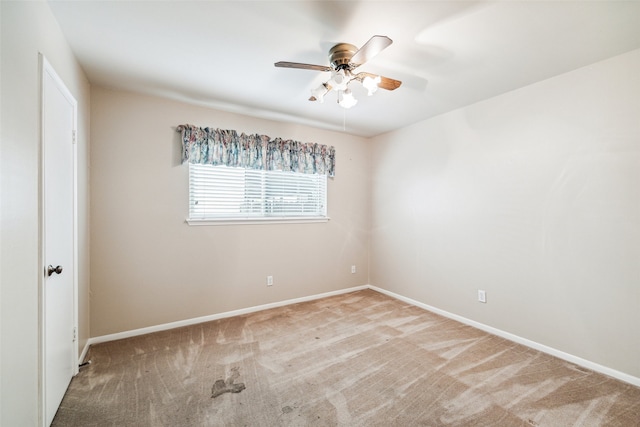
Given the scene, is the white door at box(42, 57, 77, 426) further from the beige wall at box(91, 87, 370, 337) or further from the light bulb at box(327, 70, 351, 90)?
the light bulb at box(327, 70, 351, 90)

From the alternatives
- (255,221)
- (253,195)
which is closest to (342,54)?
(253,195)

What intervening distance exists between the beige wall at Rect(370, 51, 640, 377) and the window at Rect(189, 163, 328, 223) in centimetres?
144

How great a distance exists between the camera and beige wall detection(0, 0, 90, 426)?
1.10 m

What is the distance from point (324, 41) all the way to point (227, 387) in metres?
2.61

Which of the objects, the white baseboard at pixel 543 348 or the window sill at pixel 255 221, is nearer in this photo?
the white baseboard at pixel 543 348

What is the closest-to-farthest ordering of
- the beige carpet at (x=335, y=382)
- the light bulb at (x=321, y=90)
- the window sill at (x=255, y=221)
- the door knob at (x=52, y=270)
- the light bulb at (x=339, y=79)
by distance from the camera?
the door knob at (x=52, y=270) → the beige carpet at (x=335, y=382) → the light bulb at (x=339, y=79) → the light bulb at (x=321, y=90) → the window sill at (x=255, y=221)

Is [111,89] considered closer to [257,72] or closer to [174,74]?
[174,74]

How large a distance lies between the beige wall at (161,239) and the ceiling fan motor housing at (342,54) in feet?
5.90

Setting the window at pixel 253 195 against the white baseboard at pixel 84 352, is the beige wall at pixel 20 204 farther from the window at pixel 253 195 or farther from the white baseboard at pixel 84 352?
the window at pixel 253 195

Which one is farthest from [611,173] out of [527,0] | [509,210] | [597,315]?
[527,0]

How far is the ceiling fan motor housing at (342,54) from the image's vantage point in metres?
1.87

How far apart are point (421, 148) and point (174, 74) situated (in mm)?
2963

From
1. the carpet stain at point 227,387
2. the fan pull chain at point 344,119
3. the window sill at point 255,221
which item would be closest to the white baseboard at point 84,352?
the carpet stain at point 227,387

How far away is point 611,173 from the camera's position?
2.13m
